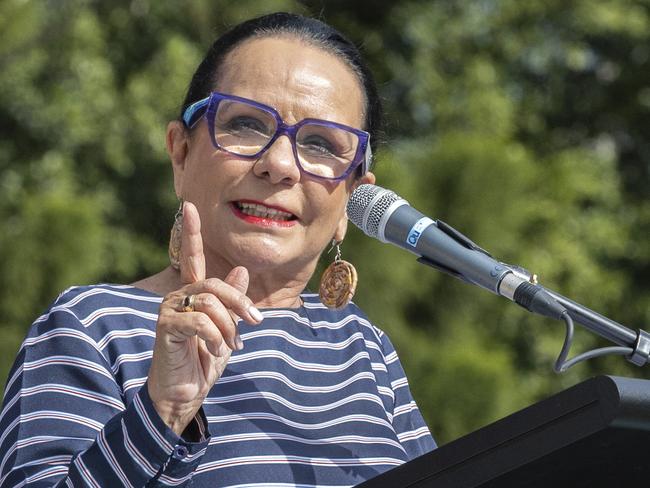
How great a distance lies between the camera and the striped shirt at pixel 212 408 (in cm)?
167

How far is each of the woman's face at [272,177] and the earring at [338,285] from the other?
0.19 feet

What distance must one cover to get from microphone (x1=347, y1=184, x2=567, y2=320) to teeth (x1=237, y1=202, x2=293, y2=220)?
0.20 metres

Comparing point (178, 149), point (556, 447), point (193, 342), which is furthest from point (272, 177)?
point (556, 447)

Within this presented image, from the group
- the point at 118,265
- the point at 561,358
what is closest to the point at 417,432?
the point at 561,358

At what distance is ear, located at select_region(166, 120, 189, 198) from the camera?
2396 mm

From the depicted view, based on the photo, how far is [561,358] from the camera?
1.77 m

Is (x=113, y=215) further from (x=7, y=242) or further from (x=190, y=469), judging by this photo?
(x=190, y=469)

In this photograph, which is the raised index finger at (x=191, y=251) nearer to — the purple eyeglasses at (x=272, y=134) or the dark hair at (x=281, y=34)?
the purple eyeglasses at (x=272, y=134)

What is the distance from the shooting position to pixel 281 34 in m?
2.37

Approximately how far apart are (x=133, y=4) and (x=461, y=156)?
313 cm

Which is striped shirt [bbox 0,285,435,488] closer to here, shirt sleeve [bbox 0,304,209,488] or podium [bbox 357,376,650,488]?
shirt sleeve [bbox 0,304,209,488]

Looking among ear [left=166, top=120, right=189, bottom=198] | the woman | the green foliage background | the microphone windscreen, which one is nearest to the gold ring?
the woman

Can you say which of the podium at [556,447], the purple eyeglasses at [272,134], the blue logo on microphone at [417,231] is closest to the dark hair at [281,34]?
the purple eyeglasses at [272,134]

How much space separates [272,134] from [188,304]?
25.2 inches
